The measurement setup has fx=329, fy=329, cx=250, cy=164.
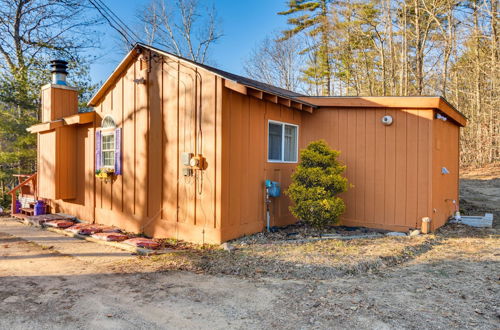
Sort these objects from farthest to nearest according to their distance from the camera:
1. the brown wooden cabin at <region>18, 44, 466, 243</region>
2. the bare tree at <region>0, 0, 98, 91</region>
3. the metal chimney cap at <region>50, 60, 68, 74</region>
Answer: the bare tree at <region>0, 0, 98, 91</region> → the metal chimney cap at <region>50, 60, 68, 74</region> → the brown wooden cabin at <region>18, 44, 466, 243</region>

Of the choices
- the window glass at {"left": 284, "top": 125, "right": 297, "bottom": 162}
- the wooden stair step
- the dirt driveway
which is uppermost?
the window glass at {"left": 284, "top": 125, "right": 297, "bottom": 162}

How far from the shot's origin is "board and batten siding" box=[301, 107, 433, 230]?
670cm

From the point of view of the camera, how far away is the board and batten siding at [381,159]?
6699 mm

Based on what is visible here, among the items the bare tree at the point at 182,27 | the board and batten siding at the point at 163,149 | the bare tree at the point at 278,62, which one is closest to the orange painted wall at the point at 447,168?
the board and batten siding at the point at 163,149

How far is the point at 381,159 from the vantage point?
7070 millimetres

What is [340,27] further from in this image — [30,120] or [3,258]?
[3,258]

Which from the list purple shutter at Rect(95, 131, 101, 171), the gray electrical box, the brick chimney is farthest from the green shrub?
the brick chimney

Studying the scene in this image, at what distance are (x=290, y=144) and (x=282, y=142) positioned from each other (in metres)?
0.40

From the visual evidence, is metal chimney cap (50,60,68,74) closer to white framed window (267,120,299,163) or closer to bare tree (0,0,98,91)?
bare tree (0,0,98,91)

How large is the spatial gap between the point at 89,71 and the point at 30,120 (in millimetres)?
3376

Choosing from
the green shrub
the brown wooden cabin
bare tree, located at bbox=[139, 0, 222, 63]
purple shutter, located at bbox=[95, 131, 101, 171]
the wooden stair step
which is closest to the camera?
the brown wooden cabin

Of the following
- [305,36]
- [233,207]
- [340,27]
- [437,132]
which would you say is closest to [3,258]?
[233,207]

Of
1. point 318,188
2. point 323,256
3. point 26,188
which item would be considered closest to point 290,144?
point 318,188

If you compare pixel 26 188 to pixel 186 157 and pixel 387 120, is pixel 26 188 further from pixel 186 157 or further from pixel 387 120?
pixel 387 120
